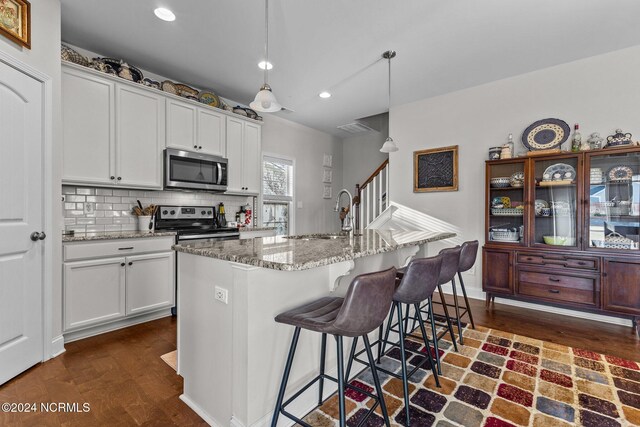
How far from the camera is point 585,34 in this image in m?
2.76

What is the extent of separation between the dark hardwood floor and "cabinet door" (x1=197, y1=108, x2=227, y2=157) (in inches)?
79.6

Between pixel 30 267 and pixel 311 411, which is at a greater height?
pixel 30 267

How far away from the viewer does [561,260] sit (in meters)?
3.12

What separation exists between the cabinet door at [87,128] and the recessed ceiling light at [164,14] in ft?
2.95

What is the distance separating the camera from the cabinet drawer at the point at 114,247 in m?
2.49

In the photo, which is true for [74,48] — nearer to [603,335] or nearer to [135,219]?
[135,219]

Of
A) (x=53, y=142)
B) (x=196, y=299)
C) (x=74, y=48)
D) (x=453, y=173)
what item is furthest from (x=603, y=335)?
(x=74, y=48)

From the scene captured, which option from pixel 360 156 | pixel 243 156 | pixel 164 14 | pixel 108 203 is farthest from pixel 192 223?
pixel 360 156

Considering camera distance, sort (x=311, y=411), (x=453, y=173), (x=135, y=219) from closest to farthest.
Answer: (x=311, y=411) < (x=135, y=219) < (x=453, y=173)

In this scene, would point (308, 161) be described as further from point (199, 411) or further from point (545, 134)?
point (199, 411)

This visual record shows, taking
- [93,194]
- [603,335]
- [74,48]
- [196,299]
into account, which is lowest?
[603,335]

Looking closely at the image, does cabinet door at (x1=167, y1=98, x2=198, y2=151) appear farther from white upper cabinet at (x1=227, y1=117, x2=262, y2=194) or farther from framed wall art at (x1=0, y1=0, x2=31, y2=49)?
Answer: framed wall art at (x1=0, y1=0, x2=31, y2=49)

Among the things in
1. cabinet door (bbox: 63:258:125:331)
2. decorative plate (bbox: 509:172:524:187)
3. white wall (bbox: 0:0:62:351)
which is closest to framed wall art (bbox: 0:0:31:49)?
white wall (bbox: 0:0:62:351)

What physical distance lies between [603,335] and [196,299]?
3492 mm
